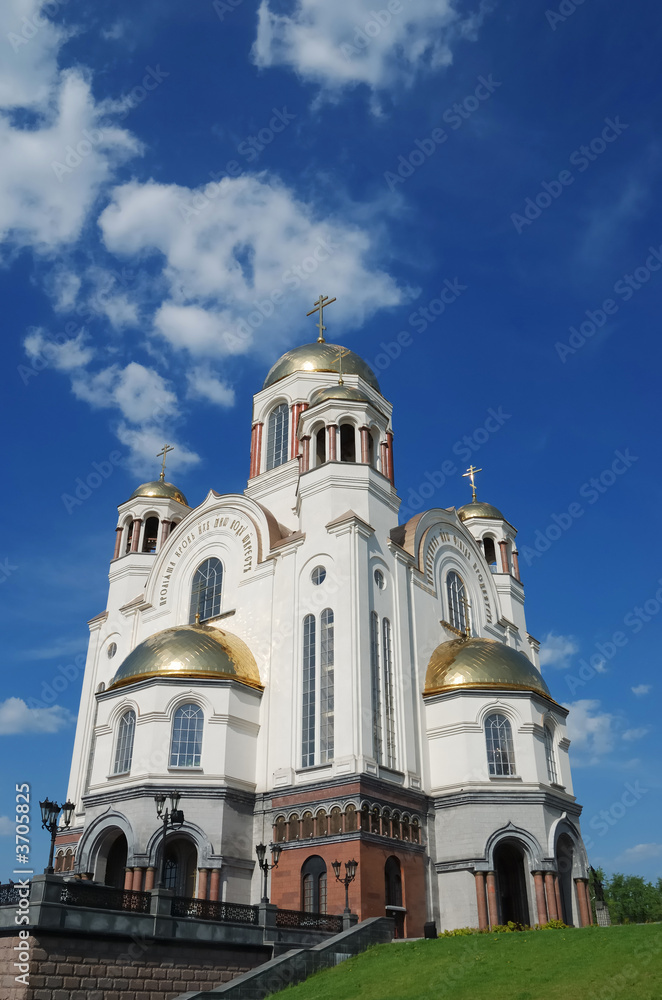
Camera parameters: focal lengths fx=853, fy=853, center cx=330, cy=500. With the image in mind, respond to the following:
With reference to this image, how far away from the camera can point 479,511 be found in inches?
1494

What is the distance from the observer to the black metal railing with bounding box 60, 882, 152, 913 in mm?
14742

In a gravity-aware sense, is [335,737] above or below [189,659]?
below

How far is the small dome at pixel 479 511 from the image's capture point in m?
37.8

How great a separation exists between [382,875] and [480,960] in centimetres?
653

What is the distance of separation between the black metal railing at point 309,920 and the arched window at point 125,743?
22.6 feet

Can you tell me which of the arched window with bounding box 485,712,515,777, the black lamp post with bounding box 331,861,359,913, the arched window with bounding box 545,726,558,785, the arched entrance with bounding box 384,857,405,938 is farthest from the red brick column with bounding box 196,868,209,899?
the arched window with bounding box 545,726,558,785

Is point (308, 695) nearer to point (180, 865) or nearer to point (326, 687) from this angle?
point (326, 687)

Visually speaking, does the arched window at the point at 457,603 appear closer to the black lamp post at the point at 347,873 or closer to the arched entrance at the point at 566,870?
the arched entrance at the point at 566,870

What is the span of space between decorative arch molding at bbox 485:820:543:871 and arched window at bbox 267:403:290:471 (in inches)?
610

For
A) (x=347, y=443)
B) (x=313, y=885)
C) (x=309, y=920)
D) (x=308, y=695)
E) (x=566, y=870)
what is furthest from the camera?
(x=347, y=443)

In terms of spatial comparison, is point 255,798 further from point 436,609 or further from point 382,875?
point 436,609

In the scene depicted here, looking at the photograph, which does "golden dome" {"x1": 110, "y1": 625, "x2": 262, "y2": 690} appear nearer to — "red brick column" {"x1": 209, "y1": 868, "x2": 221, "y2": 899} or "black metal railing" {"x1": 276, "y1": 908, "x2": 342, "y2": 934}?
"red brick column" {"x1": 209, "y1": 868, "x2": 221, "y2": 899}

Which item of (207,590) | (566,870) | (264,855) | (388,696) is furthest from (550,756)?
(207,590)

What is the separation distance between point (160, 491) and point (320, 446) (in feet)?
26.5
